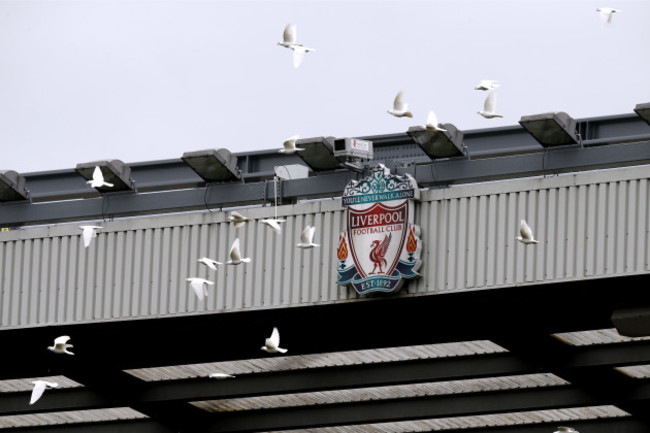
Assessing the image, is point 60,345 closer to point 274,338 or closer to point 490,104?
point 274,338

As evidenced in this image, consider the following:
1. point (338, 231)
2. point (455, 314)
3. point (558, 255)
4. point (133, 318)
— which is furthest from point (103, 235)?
point (558, 255)

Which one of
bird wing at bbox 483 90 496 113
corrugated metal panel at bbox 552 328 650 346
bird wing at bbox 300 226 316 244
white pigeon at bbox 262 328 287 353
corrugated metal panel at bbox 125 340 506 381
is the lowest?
corrugated metal panel at bbox 125 340 506 381

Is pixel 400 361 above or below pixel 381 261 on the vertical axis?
below

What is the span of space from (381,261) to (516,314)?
6.91ft

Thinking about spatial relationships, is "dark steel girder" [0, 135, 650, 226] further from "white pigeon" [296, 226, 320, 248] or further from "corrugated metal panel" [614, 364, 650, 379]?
"corrugated metal panel" [614, 364, 650, 379]

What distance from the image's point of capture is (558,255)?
2331 cm

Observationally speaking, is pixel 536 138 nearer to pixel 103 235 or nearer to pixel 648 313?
pixel 648 313

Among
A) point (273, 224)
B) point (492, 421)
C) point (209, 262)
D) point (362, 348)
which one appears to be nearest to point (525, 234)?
point (273, 224)

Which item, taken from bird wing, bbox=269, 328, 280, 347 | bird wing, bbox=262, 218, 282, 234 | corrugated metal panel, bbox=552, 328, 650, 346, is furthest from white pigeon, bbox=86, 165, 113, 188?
corrugated metal panel, bbox=552, 328, 650, 346

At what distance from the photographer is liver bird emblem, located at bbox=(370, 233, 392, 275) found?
2462cm

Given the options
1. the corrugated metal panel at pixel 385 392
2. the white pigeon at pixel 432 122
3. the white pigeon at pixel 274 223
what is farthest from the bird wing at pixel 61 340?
the white pigeon at pixel 432 122

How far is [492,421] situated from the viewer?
30531mm

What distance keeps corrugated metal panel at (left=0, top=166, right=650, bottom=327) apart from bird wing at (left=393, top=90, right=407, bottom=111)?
1.34 m

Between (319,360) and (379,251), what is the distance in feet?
13.5
